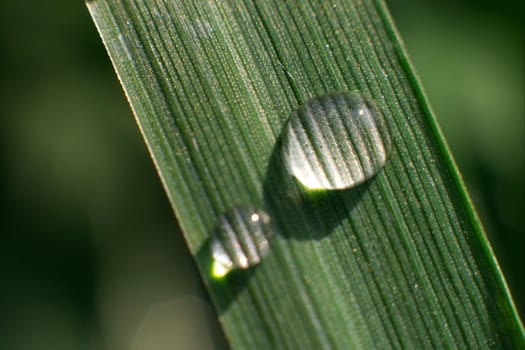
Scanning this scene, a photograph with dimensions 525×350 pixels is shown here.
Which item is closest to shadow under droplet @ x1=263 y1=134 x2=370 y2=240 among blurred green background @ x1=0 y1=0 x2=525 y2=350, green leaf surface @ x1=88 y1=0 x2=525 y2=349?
green leaf surface @ x1=88 y1=0 x2=525 y2=349

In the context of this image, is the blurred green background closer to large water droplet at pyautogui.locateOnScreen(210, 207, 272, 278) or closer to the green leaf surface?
the green leaf surface

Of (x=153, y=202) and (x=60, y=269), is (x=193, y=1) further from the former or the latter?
(x=60, y=269)

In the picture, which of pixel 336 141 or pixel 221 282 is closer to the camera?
pixel 221 282

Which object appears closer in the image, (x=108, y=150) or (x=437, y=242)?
(x=437, y=242)

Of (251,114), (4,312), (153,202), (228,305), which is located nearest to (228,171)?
(251,114)

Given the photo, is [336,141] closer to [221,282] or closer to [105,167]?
[221,282]

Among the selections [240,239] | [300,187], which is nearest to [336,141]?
[300,187]

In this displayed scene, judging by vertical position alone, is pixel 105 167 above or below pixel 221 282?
above
